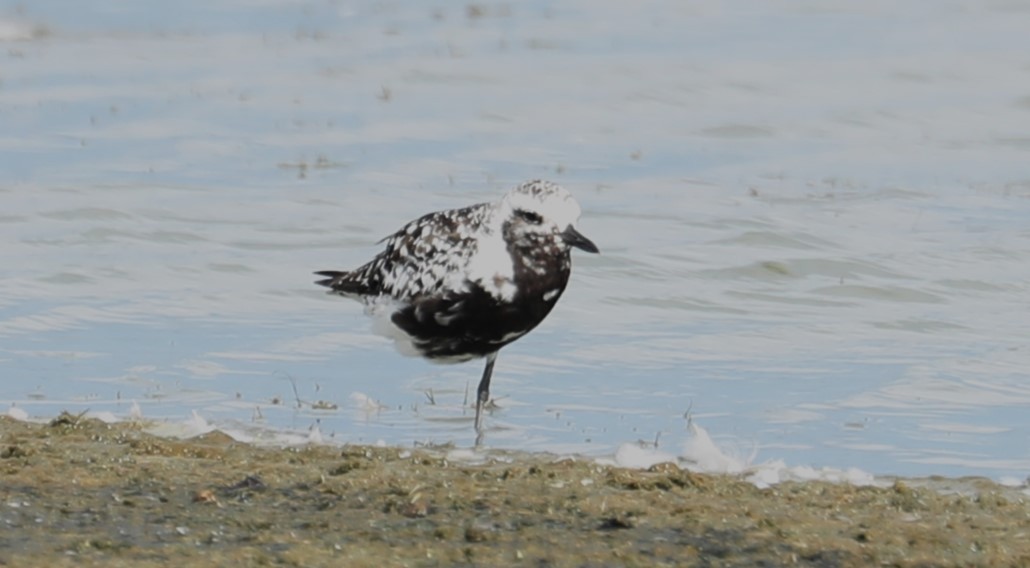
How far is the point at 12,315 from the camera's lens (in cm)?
1269

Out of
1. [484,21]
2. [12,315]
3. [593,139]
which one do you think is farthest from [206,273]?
[484,21]

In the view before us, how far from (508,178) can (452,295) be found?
8583 millimetres

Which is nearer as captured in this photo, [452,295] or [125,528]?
[125,528]

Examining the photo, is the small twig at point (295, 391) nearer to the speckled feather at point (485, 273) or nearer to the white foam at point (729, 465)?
the speckled feather at point (485, 273)

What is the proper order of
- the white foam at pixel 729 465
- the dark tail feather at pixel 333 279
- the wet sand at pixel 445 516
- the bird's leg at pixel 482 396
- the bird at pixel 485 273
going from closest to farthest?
1. the wet sand at pixel 445 516
2. the white foam at pixel 729 465
3. the bird at pixel 485 273
4. the bird's leg at pixel 482 396
5. the dark tail feather at pixel 333 279

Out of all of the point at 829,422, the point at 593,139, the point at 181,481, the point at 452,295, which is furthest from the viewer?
the point at 593,139

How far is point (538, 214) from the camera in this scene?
9.50 meters

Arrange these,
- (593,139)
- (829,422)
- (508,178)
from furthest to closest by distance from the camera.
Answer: (593,139), (508,178), (829,422)

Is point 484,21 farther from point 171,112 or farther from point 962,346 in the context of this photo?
point 962,346

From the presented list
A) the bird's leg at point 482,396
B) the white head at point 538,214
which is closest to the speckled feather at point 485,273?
the white head at point 538,214

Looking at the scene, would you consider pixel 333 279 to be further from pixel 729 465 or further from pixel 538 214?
pixel 729 465

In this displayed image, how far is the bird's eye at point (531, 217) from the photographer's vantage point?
31.2 feet

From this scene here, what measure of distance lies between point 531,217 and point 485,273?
334 millimetres

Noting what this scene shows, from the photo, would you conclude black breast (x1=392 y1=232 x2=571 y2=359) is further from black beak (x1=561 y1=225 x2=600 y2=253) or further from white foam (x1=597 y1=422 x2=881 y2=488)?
white foam (x1=597 y1=422 x2=881 y2=488)
